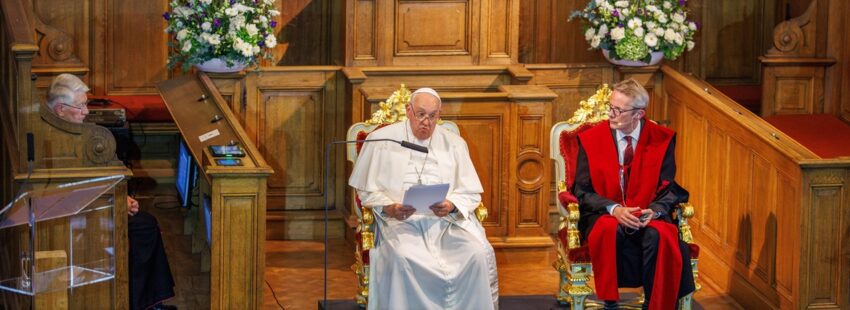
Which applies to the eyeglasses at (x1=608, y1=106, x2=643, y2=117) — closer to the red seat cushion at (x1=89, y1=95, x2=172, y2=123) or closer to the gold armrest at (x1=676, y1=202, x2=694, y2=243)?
the gold armrest at (x1=676, y1=202, x2=694, y2=243)

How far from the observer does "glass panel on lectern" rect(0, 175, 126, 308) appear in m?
5.51

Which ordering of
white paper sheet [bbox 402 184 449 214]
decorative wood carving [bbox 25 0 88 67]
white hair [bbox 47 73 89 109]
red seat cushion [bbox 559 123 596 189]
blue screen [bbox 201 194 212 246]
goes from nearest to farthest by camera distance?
white paper sheet [bbox 402 184 449 214]
white hair [bbox 47 73 89 109]
blue screen [bbox 201 194 212 246]
red seat cushion [bbox 559 123 596 189]
decorative wood carving [bbox 25 0 88 67]

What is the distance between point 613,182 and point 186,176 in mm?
2665

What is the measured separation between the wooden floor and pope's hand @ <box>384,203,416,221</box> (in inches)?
36.2

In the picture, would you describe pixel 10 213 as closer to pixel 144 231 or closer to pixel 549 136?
pixel 144 231

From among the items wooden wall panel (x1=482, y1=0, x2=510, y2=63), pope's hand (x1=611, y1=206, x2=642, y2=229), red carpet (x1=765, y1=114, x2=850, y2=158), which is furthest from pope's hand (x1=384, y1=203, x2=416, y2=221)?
red carpet (x1=765, y1=114, x2=850, y2=158)

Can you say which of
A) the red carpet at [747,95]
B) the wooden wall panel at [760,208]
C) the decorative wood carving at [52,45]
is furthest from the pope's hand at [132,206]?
the red carpet at [747,95]

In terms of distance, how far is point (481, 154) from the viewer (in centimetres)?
866

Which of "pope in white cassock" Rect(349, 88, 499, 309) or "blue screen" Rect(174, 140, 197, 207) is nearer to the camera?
"pope in white cassock" Rect(349, 88, 499, 309)

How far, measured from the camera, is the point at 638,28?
9.18 metres

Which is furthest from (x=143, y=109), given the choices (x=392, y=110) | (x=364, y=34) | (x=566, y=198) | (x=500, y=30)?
(x=566, y=198)

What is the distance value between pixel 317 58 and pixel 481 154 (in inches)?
82.4

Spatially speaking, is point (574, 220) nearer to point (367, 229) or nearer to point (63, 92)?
point (367, 229)

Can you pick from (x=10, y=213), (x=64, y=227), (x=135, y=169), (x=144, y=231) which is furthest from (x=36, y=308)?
(x=135, y=169)
